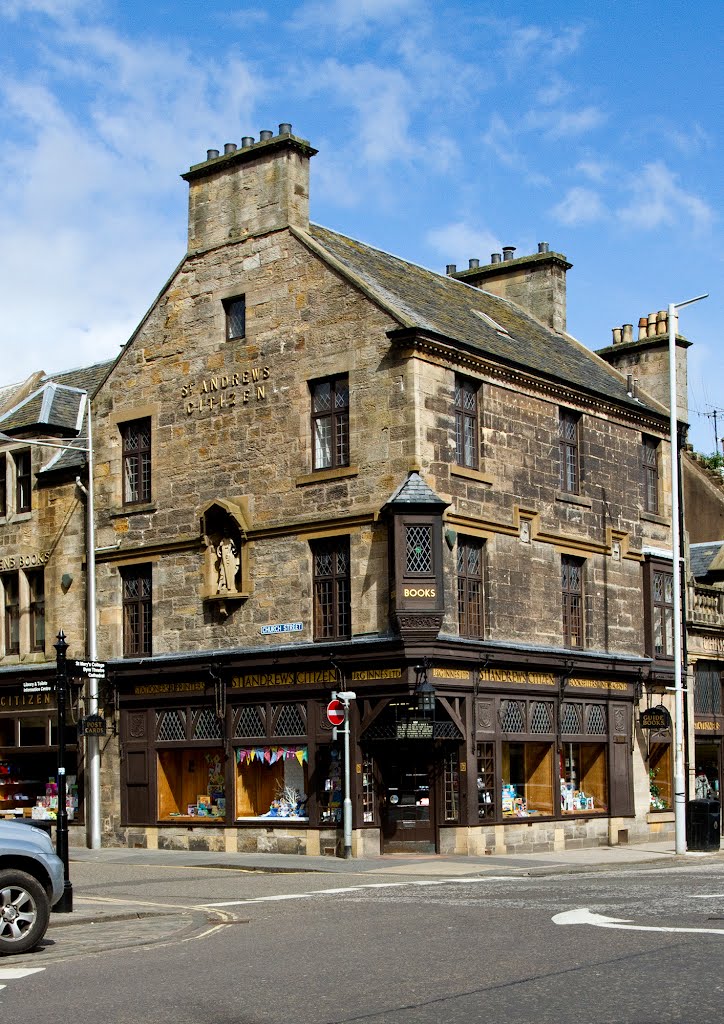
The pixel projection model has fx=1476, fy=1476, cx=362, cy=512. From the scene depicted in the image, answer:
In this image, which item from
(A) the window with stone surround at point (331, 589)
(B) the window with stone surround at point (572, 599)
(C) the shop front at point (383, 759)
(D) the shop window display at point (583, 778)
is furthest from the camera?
(B) the window with stone surround at point (572, 599)

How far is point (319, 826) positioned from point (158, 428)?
9338 mm

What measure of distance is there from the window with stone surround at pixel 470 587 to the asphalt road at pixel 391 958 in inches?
325

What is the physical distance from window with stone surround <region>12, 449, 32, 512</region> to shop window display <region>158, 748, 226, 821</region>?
296 inches

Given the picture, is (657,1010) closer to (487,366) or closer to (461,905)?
→ (461,905)

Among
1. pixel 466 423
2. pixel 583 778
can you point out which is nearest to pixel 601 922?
pixel 466 423

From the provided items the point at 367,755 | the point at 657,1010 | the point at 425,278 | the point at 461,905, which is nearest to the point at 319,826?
the point at 367,755

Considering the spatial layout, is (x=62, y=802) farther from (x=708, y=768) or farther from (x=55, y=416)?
(x=708, y=768)

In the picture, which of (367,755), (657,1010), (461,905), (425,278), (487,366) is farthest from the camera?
(425,278)

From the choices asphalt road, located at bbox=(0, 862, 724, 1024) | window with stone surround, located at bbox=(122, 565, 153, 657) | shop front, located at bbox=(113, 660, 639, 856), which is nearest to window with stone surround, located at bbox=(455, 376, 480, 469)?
shop front, located at bbox=(113, 660, 639, 856)

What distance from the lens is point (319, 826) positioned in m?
27.5

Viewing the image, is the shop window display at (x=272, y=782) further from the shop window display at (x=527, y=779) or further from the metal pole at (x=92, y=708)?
the shop window display at (x=527, y=779)

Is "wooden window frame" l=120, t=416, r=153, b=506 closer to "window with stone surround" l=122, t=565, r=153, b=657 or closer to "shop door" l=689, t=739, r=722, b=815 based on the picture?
"window with stone surround" l=122, t=565, r=153, b=657

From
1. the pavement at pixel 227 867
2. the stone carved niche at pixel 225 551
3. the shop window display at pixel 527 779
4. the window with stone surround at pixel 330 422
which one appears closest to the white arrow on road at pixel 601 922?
the pavement at pixel 227 867

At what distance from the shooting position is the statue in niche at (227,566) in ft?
96.7
